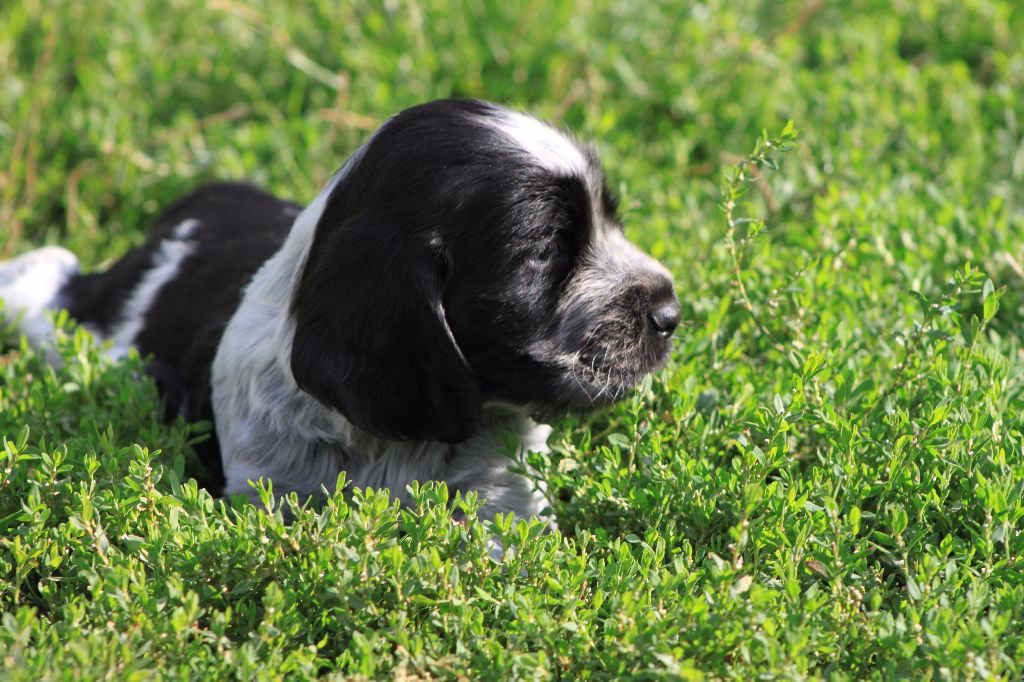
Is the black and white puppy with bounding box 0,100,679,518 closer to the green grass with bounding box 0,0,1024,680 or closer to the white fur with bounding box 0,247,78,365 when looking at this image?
the green grass with bounding box 0,0,1024,680

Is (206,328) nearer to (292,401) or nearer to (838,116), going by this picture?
(292,401)

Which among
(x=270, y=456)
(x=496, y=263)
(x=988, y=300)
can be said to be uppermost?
(x=496, y=263)

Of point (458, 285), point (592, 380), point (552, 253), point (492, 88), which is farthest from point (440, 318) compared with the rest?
point (492, 88)

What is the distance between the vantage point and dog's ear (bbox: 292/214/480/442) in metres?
3.29

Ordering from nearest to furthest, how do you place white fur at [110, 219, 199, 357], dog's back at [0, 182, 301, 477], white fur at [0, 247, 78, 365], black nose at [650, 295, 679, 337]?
black nose at [650, 295, 679, 337] < dog's back at [0, 182, 301, 477] < white fur at [110, 219, 199, 357] < white fur at [0, 247, 78, 365]

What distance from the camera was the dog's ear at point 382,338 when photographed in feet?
10.8

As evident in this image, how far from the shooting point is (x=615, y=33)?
21.0 feet

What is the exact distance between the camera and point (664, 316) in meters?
3.62

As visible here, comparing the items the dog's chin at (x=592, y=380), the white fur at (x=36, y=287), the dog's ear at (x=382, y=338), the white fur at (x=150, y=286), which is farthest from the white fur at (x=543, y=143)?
the white fur at (x=36, y=287)

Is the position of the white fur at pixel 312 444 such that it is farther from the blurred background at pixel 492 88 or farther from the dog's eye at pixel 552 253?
the blurred background at pixel 492 88

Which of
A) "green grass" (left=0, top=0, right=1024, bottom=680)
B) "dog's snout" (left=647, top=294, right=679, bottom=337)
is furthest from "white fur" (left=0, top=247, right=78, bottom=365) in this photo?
"dog's snout" (left=647, top=294, right=679, bottom=337)

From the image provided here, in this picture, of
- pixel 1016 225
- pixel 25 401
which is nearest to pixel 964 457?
pixel 1016 225

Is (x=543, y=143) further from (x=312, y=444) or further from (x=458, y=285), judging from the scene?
(x=312, y=444)

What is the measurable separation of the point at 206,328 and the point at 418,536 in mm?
1440
